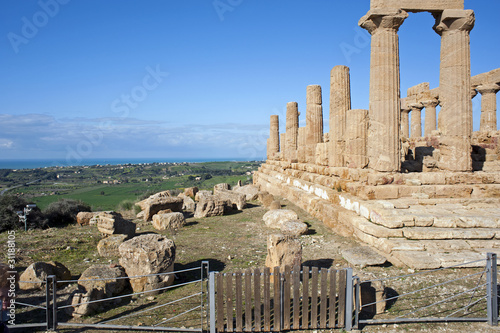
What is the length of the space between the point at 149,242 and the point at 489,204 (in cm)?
937

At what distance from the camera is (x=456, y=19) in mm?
10695

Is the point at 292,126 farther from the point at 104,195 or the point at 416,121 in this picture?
the point at 104,195

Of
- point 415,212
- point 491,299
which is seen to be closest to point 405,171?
point 415,212

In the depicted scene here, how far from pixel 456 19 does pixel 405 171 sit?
5.11m

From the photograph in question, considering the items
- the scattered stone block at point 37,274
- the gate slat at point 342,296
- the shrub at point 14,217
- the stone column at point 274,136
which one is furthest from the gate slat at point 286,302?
the stone column at point 274,136

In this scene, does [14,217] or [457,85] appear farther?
[14,217]

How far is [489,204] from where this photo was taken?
964 centimetres

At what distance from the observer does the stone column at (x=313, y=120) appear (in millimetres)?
17438

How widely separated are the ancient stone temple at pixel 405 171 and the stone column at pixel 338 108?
42 millimetres

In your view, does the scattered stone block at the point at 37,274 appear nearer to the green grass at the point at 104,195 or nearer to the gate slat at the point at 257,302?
the gate slat at the point at 257,302

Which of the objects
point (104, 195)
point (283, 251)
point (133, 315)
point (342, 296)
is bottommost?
point (104, 195)

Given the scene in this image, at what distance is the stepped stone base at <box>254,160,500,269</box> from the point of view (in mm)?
7309

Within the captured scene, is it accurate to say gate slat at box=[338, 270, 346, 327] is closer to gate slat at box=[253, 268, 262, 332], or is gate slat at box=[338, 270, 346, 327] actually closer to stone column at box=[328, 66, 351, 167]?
gate slat at box=[253, 268, 262, 332]

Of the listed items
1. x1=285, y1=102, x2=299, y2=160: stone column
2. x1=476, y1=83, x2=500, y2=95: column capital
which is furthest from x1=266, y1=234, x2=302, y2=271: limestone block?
x1=476, y1=83, x2=500, y2=95: column capital
